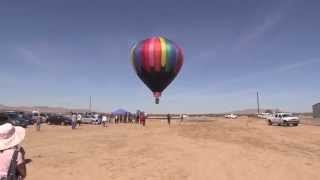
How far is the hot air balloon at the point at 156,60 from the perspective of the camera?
3791 centimetres

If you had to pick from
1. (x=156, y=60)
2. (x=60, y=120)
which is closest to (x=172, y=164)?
(x=156, y=60)

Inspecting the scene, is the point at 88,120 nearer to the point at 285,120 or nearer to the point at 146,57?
the point at 285,120

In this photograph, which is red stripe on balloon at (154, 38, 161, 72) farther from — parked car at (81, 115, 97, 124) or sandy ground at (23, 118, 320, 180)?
parked car at (81, 115, 97, 124)

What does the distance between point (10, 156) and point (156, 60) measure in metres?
32.2

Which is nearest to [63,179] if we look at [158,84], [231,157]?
[231,157]

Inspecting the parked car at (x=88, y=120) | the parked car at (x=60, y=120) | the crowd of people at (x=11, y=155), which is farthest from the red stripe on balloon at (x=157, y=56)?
the parked car at (x=88, y=120)

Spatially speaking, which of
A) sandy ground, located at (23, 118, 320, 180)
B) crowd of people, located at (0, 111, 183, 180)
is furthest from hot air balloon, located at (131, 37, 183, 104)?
crowd of people, located at (0, 111, 183, 180)

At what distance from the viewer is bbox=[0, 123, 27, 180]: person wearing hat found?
5.73 metres

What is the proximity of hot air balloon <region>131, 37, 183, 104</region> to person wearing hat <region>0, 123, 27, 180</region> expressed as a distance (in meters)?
32.0

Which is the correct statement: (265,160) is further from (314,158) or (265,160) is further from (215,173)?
(215,173)

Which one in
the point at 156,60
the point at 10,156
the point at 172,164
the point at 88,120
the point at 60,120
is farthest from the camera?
the point at 88,120

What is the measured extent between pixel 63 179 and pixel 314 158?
1063cm

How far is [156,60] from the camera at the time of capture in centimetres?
3781

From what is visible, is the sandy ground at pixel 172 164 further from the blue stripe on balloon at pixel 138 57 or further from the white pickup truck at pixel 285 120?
the white pickup truck at pixel 285 120
